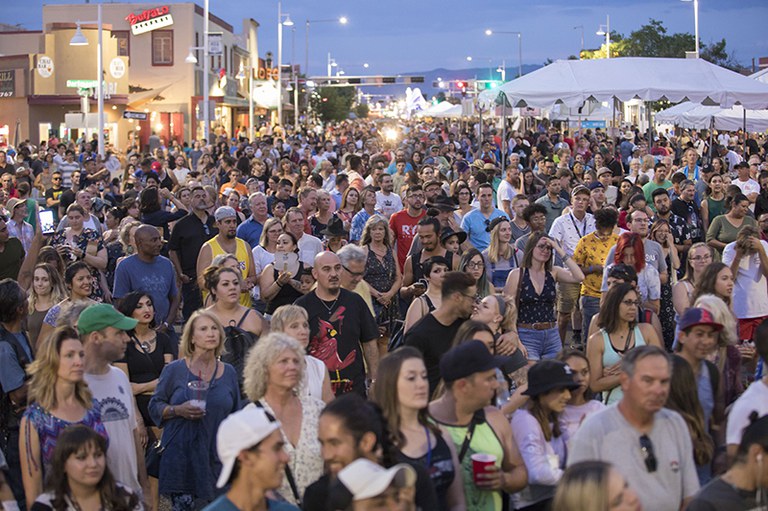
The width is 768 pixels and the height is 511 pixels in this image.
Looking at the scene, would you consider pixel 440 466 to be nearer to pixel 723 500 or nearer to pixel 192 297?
pixel 723 500

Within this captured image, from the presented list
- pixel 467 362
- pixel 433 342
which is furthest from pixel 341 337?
pixel 467 362

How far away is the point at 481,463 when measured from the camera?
17.1ft

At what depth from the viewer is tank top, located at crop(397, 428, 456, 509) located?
5.15 metres

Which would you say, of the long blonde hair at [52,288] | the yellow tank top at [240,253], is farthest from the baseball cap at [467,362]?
the yellow tank top at [240,253]

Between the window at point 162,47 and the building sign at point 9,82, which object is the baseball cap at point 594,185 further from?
the window at point 162,47

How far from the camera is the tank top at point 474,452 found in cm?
538

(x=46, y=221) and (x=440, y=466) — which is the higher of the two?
(x=46, y=221)

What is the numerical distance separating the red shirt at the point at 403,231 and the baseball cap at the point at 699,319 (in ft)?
19.9

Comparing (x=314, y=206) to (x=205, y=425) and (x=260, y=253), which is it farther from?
(x=205, y=425)

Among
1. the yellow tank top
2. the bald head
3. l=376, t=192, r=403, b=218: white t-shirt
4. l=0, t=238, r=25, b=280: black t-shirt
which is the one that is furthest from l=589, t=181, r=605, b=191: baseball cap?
the bald head

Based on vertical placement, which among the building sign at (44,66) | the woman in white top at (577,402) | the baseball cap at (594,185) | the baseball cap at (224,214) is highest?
the building sign at (44,66)

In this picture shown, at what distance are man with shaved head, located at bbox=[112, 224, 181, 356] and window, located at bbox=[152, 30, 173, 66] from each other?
53488 millimetres

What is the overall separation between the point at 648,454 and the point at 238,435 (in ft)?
6.12

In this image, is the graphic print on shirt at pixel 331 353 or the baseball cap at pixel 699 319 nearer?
the baseball cap at pixel 699 319
